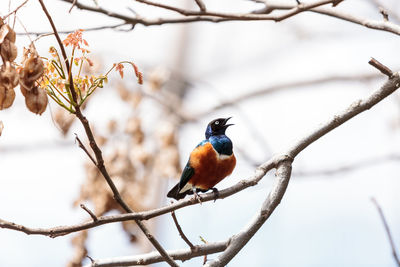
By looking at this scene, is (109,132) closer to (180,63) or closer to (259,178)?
(259,178)

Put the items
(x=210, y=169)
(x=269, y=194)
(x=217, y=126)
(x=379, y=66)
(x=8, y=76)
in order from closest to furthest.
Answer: (x=8, y=76) → (x=379, y=66) → (x=269, y=194) → (x=210, y=169) → (x=217, y=126)

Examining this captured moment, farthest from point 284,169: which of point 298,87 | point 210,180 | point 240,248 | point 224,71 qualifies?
point 224,71

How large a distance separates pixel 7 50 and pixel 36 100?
20 cm

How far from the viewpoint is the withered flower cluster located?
2.05 meters

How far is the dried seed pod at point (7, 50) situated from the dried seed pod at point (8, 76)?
0.04 meters

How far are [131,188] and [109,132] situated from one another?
56 centimetres

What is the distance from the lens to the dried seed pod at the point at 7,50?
2074 millimetres

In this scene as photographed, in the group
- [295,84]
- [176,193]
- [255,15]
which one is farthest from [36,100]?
[295,84]

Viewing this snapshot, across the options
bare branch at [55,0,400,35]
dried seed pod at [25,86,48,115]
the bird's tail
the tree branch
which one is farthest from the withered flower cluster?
the bird's tail

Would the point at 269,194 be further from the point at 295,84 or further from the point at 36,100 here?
the point at 295,84

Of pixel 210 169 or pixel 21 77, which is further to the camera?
pixel 210 169

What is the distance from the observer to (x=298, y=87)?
355 inches

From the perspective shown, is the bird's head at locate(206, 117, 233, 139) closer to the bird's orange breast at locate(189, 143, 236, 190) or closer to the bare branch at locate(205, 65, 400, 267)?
the bird's orange breast at locate(189, 143, 236, 190)

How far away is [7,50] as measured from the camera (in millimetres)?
2076
